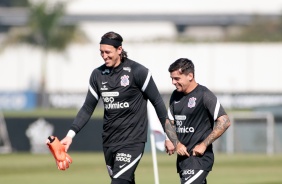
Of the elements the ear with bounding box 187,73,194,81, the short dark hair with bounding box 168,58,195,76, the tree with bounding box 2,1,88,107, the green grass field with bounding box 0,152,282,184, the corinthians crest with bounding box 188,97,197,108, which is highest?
the short dark hair with bounding box 168,58,195,76

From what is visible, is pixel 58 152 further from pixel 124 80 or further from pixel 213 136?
pixel 213 136

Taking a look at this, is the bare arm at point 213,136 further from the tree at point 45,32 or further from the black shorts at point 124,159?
the tree at point 45,32

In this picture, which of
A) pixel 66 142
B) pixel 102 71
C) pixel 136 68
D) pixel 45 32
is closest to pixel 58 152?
pixel 66 142

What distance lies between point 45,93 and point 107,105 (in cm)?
5405

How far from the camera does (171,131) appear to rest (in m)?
12.8

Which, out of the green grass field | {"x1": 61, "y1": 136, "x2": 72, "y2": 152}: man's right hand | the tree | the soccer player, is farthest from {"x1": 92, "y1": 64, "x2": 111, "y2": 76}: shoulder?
the tree

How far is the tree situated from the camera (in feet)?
245

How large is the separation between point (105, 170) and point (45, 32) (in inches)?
2013

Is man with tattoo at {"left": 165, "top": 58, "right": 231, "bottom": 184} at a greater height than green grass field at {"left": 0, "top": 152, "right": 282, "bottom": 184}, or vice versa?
man with tattoo at {"left": 165, "top": 58, "right": 231, "bottom": 184}

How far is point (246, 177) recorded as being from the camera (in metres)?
24.0

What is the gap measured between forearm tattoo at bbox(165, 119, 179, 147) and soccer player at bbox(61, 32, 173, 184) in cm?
47

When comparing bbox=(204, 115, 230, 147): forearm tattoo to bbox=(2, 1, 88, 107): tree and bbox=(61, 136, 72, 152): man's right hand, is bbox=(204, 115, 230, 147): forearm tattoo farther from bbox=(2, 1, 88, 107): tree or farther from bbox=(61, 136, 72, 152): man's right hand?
bbox=(2, 1, 88, 107): tree

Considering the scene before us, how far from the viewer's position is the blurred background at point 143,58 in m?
33.6

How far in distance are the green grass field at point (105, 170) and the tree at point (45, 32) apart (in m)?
42.3
